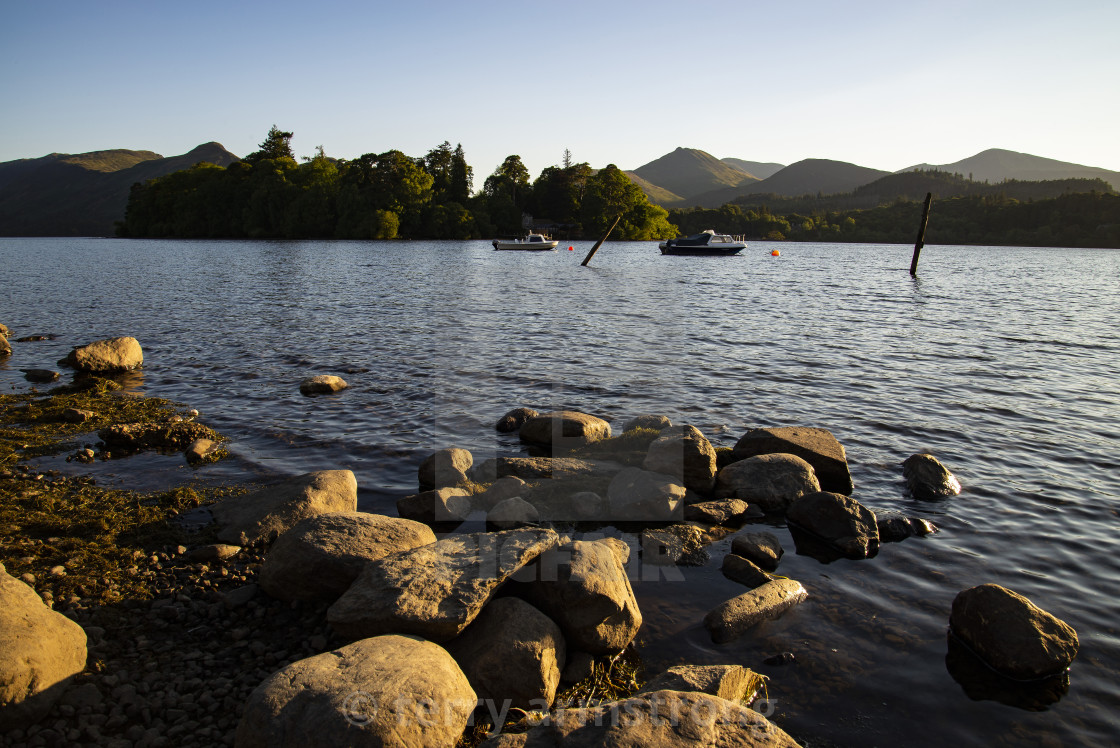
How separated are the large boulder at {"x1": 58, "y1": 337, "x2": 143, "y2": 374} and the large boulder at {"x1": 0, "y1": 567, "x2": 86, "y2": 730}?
13.8 meters

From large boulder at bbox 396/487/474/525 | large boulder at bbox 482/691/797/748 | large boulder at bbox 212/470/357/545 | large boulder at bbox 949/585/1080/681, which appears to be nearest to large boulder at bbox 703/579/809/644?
large boulder at bbox 949/585/1080/681

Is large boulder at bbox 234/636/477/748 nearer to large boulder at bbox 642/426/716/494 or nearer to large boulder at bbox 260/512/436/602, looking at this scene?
large boulder at bbox 260/512/436/602

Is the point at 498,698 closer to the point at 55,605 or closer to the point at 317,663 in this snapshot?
the point at 317,663

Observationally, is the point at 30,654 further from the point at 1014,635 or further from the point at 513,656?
the point at 1014,635

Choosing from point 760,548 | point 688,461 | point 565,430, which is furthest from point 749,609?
point 565,430

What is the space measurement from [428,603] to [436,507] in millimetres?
3532

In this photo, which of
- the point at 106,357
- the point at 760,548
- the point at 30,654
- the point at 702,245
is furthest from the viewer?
the point at 702,245

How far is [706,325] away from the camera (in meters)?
28.5

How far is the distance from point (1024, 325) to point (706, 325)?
48.8ft

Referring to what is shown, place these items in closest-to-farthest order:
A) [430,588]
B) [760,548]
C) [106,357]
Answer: [430,588], [760,548], [106,357]

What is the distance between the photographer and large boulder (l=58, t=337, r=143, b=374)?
1630 centimetres

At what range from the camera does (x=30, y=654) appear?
15.0ft

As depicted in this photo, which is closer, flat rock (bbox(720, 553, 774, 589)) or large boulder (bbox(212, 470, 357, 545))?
flat rock (bbox(720, 553, 774, 589))

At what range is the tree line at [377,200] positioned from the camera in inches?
5408
